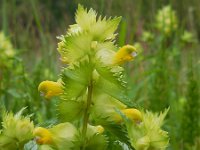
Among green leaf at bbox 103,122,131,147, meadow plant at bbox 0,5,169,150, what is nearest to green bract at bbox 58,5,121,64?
meadow plant at bbox 0,5,169,150

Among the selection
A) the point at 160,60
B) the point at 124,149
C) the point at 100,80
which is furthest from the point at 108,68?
the point at 160,60

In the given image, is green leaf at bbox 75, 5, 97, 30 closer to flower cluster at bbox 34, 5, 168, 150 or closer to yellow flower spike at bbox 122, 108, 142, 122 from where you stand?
flower cluster at bbox 34, 5, 168, 150

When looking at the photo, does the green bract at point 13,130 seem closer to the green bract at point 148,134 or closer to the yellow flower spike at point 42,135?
the yellow flower spike at point 42,135

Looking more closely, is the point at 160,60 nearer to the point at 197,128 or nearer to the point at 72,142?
the point at 197,128

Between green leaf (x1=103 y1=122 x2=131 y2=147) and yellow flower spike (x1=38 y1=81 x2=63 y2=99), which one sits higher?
yellow flower spike (x1=38 y1=81 x2=63 y2=99)

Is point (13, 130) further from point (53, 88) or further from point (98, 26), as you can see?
point (98, 26)
